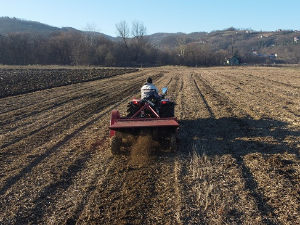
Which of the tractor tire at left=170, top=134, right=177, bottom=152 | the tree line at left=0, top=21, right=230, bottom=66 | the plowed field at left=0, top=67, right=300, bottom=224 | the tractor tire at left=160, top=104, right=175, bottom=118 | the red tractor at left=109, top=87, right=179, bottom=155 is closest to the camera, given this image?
the plowed field at left=0, top=67, right=300, bottom=224

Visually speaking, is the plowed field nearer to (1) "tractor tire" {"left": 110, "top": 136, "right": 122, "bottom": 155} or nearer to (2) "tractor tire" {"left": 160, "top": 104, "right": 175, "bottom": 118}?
(1) "tractor tire" {"left": 110, "top": 136, "right": 122, "bottom": 155}

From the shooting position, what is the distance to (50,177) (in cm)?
536

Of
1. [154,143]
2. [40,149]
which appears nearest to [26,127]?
[40,149]

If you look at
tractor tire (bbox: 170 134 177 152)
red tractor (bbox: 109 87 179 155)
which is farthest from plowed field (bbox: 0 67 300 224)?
red tractor (bbox: 109 87 179 155)

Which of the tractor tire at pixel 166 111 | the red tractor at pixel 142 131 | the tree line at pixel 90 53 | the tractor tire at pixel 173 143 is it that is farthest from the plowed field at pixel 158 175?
the tree line at pixel 90 53

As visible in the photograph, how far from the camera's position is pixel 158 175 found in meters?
5.32

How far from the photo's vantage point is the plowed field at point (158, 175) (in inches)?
159

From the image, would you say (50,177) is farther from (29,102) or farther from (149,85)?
(29,102)

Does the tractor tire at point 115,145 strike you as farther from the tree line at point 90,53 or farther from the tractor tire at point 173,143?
the tree line at point 90,53

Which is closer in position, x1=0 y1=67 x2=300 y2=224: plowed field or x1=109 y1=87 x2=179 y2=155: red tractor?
x1=0 y1=67 x2=300 y2=224: plowed field

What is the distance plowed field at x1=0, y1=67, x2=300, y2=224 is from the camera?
13.3 feet

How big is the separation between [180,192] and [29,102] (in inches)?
442

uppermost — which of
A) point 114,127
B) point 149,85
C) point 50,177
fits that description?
point 149,85

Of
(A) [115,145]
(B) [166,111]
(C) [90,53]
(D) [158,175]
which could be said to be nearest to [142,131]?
(A) [115,145]
